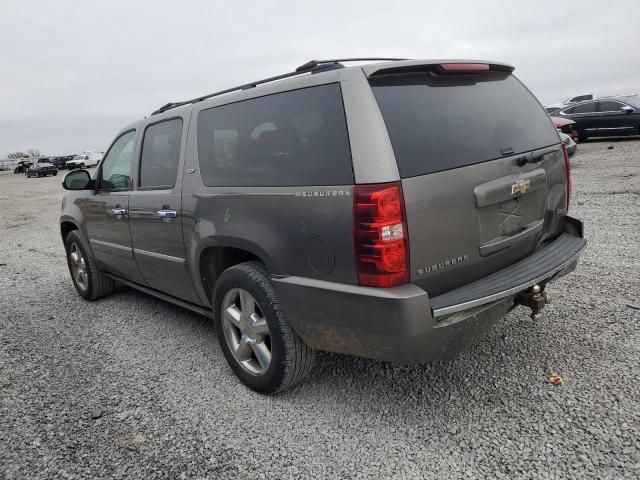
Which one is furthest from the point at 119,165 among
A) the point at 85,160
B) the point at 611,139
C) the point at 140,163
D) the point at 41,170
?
the point at 85,160

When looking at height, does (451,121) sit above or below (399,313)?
above

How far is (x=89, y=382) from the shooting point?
10.7 ft

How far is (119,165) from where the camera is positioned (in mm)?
Result: 4387

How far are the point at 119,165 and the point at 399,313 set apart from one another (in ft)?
10.9

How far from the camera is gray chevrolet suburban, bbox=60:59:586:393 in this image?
7.24 feet

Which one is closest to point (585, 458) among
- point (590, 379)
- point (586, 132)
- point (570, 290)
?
point (590, 379)

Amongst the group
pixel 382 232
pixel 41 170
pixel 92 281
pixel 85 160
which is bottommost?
pixel 92 281

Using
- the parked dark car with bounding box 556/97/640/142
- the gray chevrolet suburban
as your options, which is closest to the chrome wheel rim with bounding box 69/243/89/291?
the gray chevrolet suburban

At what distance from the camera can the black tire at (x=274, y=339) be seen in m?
2.67

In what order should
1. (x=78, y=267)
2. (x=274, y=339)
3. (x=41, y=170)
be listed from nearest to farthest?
(x=274, y=339), (x=78, y=267), (x=41, y=170)

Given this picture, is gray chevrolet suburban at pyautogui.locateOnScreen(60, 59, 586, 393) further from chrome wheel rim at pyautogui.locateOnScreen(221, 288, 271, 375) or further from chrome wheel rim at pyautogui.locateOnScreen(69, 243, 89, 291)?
chrome wheel rim at pyautogui.locateOnScreen(69, 243, 89, 291)

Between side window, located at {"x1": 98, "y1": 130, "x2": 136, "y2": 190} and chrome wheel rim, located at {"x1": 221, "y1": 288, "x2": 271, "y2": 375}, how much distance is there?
1736 millimetres

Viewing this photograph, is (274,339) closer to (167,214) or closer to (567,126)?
(167,214)

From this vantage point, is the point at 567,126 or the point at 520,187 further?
the point at 567,126
